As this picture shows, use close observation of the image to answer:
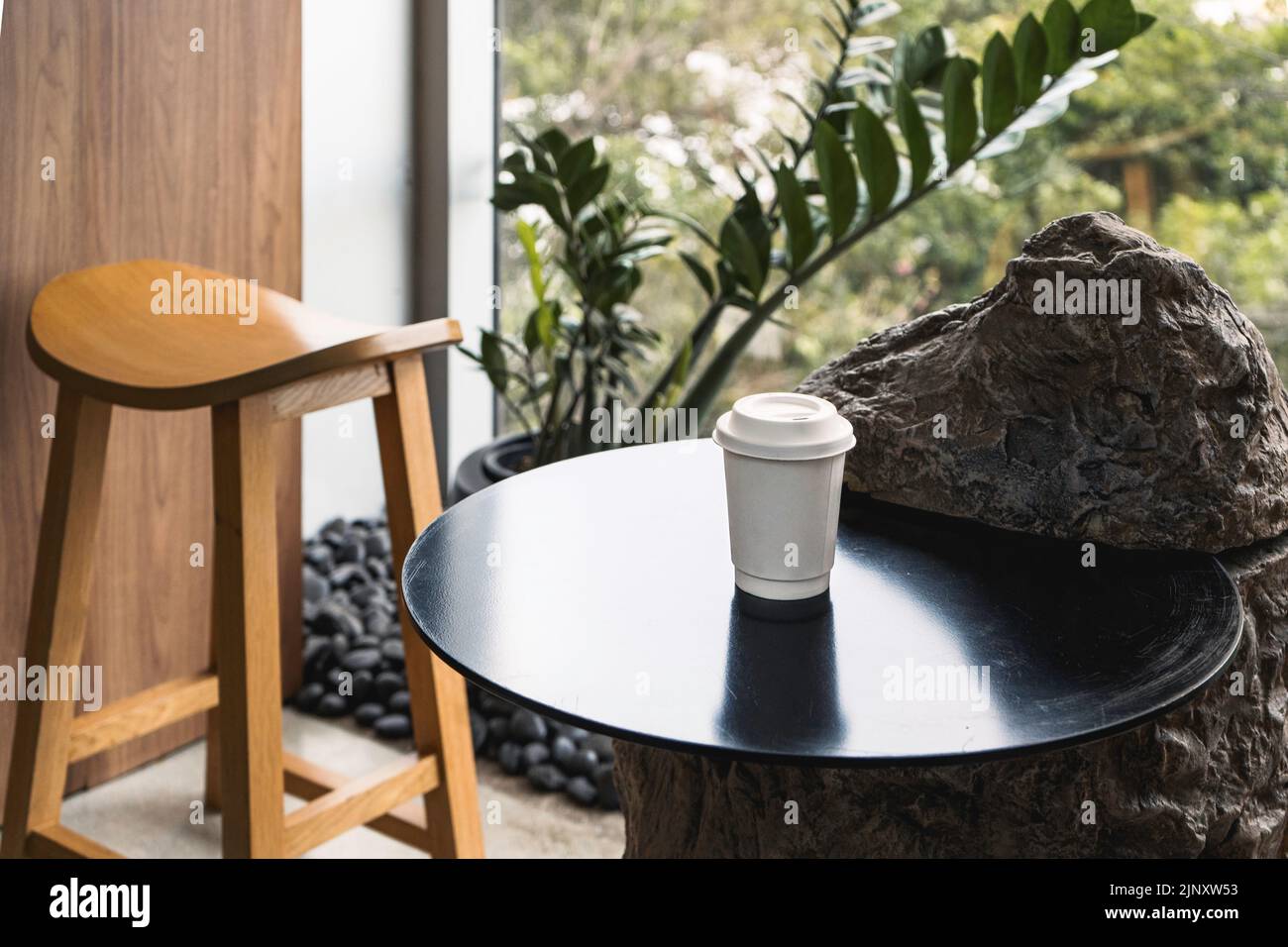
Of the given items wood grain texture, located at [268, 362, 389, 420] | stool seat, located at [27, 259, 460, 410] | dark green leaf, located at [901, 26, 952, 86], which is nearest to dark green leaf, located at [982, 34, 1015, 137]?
dark green leaf, located at [901, 26, 952, 86]

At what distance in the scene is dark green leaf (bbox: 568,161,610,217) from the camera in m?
2.27

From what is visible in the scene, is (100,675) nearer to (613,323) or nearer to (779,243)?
(613,323)

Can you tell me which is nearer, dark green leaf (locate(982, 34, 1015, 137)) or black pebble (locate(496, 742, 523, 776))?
dark green leaf (locate(982, 34, 1015, 137))

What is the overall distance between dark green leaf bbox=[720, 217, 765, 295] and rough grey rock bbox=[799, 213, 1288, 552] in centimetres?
97

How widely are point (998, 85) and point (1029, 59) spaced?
7cm

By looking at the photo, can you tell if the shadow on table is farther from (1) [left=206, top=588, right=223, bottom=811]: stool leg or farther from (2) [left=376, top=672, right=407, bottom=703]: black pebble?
(2) [left=376, top=672, right=407, bottom=703]: black pebble

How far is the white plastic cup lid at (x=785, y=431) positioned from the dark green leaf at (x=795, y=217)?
1.12 m

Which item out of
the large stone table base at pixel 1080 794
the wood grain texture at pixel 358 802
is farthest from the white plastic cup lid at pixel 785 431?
the wood grain texture at pixel 358 802

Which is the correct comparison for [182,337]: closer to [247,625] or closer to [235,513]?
[235,513]

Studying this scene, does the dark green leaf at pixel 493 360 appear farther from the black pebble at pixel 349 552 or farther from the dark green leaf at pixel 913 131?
the dark green leaf at pixel 913 131

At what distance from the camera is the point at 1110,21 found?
1784 millimetres

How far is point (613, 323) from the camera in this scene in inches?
94.0

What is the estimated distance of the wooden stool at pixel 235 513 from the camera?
1389mm
